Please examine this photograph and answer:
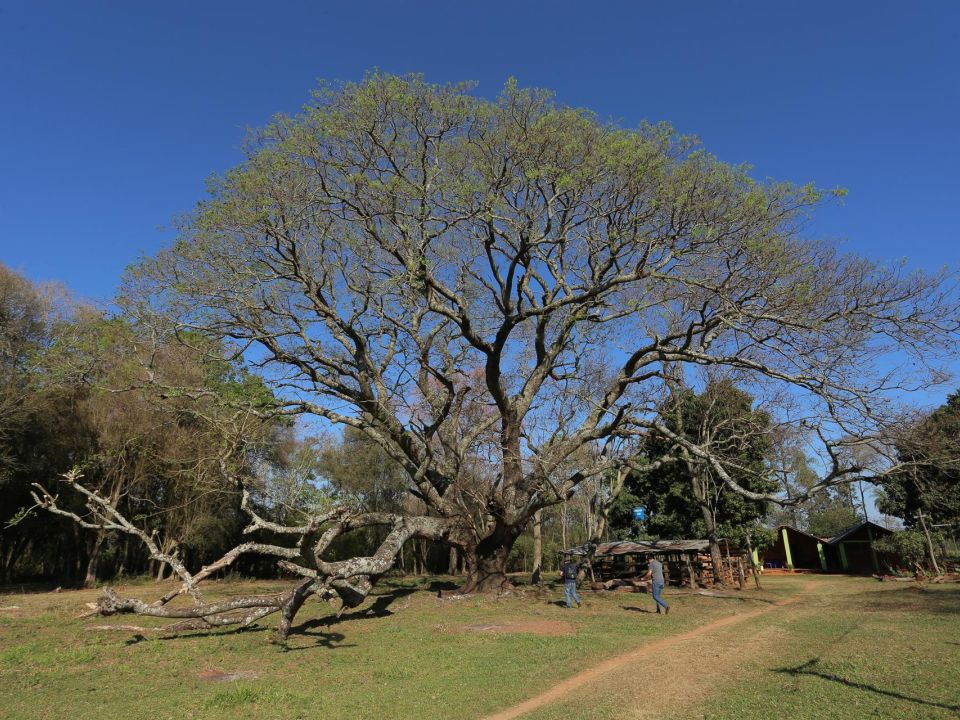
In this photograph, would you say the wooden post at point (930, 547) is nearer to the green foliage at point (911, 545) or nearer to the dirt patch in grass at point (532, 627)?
the green foliage at point (911, 545)

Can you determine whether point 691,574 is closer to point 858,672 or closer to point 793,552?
point 858,672

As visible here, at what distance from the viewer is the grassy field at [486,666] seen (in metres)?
6.58

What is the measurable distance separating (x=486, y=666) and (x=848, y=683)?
477 centimetres

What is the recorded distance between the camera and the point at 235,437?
1387cm

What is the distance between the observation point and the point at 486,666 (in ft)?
28.9

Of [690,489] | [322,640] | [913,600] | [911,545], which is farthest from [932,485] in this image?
[322,640]

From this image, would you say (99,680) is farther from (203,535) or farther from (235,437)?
(203,535)

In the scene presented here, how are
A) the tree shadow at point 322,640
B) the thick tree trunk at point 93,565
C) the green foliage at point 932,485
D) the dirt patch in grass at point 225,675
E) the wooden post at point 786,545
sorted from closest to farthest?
the dirt patch in grass at point 225,675 → the tree shadow at point 322,640 → the green foliage at point 932,485 → the thick tree trunk at point 93,565 → the wooden post at point 786,545

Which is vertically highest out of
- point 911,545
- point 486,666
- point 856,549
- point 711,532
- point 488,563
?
point 711,532

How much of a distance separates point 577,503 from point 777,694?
102 ft

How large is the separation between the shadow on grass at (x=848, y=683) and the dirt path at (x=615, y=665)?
1427mm

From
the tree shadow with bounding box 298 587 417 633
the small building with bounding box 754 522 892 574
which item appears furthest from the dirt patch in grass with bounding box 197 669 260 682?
the small building with bounding box 754 522 892 574

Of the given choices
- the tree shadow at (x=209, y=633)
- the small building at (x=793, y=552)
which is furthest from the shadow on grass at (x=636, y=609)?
the small building at (x=793, y=552)

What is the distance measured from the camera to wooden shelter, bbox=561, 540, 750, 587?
21594 millimetres
